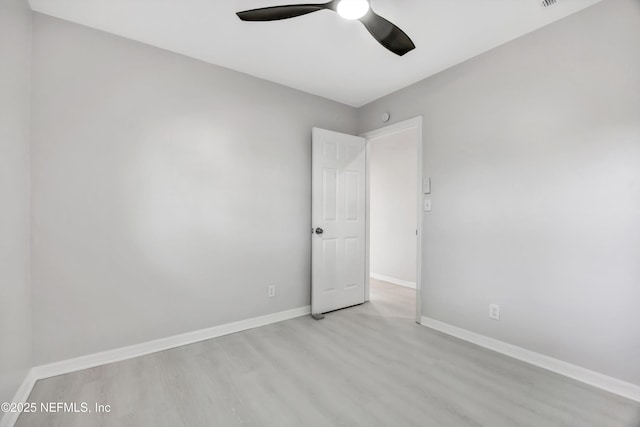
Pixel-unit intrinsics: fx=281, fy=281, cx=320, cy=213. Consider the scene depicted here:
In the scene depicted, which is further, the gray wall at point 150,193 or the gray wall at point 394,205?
the gray wall at point 394,205

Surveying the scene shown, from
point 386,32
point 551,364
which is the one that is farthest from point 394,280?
point 386,32

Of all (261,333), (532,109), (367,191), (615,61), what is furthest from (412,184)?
(261,333)

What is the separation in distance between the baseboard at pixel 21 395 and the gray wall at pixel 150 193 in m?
0.13

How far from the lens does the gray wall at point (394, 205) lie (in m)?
4.57

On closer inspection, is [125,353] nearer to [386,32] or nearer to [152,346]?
[152,346]

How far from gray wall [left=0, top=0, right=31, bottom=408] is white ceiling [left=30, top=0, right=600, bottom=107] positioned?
47 centimetres

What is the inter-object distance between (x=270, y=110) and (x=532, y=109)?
2373 mm

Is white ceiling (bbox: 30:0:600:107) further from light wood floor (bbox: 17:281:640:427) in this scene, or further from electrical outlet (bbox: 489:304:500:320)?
light wood floor (bbox: 17:281:640:427)

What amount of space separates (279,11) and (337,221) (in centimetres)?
226

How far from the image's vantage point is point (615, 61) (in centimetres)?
184

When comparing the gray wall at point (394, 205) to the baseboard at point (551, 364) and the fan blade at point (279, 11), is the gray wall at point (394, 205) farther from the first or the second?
the fan blade at point (279, 11)

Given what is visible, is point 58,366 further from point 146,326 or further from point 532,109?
point 532,109

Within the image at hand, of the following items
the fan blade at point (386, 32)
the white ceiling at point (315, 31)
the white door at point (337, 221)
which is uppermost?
the white ceiling at point (315, 31)

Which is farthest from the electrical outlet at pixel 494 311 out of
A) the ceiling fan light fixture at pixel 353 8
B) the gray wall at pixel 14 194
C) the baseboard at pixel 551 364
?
the gray wall at pixel 14 194
